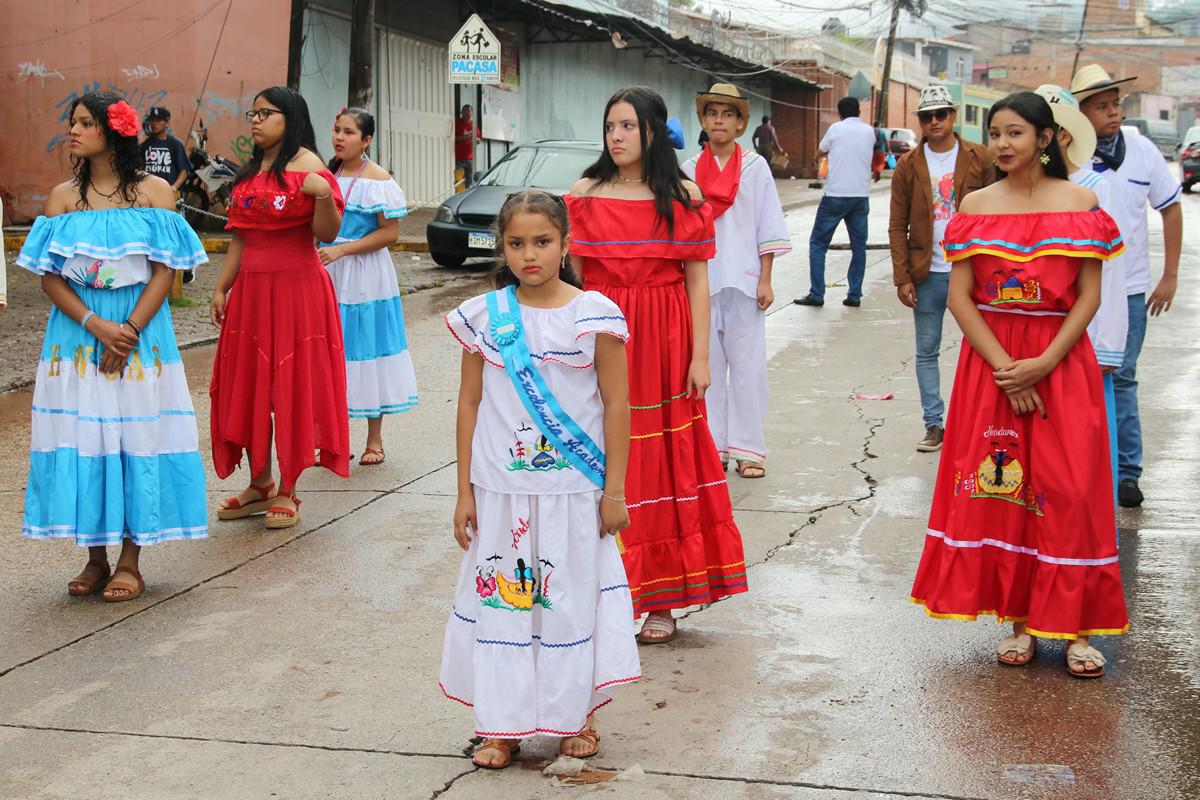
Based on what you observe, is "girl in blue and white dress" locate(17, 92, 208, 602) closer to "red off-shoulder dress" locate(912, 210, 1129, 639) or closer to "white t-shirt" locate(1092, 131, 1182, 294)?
"red off-shoulder dress" locate(912, 210, 1129, 639)

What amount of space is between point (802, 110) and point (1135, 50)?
5220 cm

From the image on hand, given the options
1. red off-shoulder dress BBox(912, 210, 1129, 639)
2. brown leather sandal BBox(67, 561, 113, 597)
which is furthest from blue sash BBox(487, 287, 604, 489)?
brown leather sandal BBox(67, 561, 113, 597)

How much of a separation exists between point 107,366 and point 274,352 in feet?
4.31

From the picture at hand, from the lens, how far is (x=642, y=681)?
15.8 feet

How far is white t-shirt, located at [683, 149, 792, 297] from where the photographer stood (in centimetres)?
764

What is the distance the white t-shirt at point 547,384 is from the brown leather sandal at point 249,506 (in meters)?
3.26

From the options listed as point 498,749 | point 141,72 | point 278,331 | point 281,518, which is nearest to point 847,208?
point 278,331

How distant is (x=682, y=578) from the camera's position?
5.21 metres

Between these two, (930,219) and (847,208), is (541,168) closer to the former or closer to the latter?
(847,208)

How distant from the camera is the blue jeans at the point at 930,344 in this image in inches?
328

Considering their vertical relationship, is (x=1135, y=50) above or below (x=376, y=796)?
above

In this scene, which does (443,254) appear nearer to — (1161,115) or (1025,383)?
(1025,383)

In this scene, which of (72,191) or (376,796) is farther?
(72,191)

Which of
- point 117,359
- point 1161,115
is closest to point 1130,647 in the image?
point 117,359
